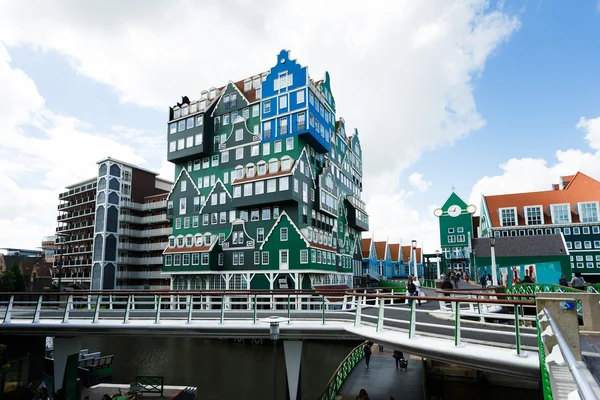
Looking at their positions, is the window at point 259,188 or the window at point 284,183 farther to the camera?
the window at point 259,188

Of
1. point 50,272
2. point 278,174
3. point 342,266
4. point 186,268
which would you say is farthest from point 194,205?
point 50,272

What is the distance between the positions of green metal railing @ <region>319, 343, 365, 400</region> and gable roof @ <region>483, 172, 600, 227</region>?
2021 inches

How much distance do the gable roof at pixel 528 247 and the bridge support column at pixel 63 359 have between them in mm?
48772

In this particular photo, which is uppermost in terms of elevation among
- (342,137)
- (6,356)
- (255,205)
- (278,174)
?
(342,137)

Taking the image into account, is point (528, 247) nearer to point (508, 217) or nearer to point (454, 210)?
point (508, 217)

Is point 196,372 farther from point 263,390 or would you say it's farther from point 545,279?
point 545,279

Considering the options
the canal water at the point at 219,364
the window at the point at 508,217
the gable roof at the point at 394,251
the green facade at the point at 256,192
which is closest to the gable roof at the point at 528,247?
the window at the point at 508,217

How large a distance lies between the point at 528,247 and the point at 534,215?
17.9 meters

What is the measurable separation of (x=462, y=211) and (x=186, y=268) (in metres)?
46.1

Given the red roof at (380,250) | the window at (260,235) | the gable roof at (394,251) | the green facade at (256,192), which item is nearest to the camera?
the green facade at (256,192)

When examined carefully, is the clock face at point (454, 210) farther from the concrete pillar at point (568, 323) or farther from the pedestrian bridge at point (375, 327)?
the concrete pillar at point (568, 323)

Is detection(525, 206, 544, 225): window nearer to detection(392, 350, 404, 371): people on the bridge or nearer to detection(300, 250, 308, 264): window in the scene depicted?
detection(300, 250, 308, 264): window

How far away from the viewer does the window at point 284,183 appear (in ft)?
145

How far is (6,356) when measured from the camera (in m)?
18.9
